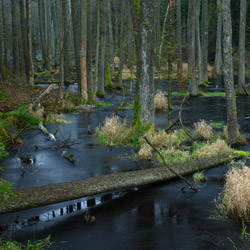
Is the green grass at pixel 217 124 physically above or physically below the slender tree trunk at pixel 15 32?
below

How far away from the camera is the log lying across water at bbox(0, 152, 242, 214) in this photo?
5633mm

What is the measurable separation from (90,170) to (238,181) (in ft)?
13.6

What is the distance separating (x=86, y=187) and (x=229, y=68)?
569 centimetres

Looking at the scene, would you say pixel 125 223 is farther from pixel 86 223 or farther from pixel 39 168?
pixel 39 168

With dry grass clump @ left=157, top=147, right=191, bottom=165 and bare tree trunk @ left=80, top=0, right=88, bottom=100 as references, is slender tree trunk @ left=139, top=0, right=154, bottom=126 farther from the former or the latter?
bare tree trunk @ left=80, top=0, right=88, bottom=100

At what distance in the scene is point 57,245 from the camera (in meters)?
5.04

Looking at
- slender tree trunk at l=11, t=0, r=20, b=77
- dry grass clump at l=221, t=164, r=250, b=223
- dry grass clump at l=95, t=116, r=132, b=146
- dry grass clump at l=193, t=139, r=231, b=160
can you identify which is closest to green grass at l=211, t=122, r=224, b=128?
dry grass clump at l=193, t=139, r=231, b=160

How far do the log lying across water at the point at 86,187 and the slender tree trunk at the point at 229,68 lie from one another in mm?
2680

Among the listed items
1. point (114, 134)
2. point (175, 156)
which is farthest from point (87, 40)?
point (175, 156)

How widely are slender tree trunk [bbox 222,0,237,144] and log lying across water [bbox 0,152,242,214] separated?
2680mm

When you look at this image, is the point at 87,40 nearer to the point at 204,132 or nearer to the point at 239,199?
the point at 204,132

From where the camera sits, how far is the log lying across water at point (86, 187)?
18.5 feet

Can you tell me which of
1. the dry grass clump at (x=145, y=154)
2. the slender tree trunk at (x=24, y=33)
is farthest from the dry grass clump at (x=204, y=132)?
the slender tree trunk at (x=24, y=33)

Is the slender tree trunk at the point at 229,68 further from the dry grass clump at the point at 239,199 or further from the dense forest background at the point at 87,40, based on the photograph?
the dry grass clump at the point at 239,199
